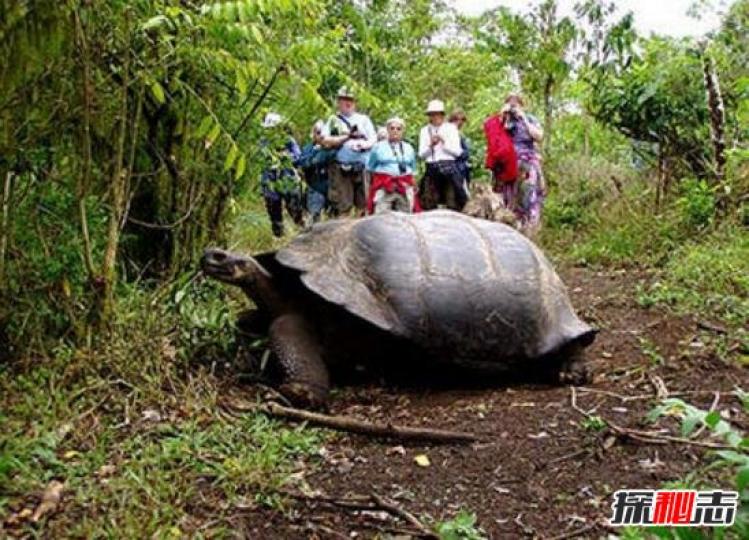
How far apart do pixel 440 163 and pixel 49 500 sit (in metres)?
6.23

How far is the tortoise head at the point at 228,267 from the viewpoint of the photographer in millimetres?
4008

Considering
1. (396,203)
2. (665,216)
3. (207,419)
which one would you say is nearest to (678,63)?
(665,216)

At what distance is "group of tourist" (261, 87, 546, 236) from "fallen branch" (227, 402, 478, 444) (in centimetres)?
400

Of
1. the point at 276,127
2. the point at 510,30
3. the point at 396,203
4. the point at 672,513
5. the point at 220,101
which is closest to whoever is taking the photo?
the point at 672,513

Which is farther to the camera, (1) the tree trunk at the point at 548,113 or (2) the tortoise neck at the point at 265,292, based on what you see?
(1) the tree trunk at the point at 548,113

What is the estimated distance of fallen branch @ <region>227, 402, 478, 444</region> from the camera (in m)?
3.36

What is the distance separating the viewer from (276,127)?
494 cm

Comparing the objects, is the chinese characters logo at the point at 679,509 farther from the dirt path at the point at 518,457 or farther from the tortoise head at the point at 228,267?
the tortoise head at the point at 228,267

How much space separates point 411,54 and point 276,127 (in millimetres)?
13009

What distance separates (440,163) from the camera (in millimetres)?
8500

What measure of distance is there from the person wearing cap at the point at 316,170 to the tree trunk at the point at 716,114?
11.0 feet

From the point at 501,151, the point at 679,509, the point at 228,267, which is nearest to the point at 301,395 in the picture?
the point at 228,267

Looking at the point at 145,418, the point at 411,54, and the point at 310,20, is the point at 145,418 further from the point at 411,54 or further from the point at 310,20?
the point at 411,54

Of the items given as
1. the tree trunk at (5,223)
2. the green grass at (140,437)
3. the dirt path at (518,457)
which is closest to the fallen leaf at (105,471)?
the green grass at (140,437)
